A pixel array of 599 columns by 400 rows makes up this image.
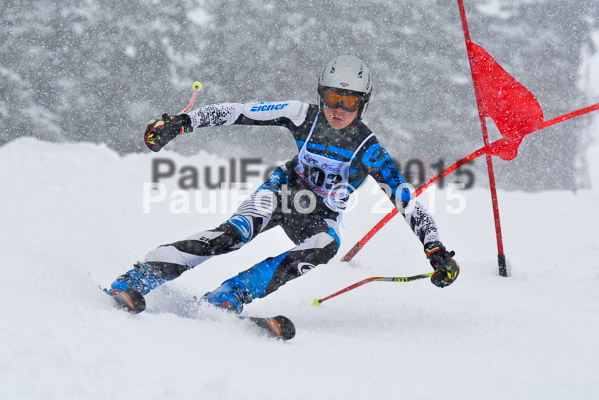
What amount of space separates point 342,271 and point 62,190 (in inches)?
175

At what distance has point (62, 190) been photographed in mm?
7352

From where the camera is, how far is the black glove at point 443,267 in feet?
10.5

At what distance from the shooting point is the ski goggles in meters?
3.52

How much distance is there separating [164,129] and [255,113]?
2.48 feet

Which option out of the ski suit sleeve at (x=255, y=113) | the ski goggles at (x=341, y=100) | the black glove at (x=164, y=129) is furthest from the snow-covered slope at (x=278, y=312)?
the ski goggles at (x=341, y=100)

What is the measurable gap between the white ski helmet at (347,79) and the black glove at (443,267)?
1.13 m

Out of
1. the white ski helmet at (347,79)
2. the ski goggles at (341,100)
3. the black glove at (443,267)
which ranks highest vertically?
the white ski helmet at (347,79)

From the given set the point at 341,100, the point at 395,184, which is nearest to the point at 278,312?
the point at 395,184

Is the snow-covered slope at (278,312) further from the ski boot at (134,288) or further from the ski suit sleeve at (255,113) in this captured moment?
the ski suit sleeve at (255,113)

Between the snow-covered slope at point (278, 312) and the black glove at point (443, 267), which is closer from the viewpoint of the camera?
the snow-covered slope at point (278, 312)

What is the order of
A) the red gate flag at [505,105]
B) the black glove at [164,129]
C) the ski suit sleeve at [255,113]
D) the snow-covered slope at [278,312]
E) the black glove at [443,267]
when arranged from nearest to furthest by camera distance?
1. the snow-covered slope at [278,312]
2. the black glove at [164,129]
3. the black glove at [443,267]
4. the ski suit sleeve at [255,113]
5. the red gate flag at [505,105]

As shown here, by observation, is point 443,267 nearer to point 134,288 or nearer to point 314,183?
point 314,183

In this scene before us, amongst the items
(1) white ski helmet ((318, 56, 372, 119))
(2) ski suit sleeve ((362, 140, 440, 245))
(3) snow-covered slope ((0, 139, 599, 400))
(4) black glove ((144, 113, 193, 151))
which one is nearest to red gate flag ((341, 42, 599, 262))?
(3) snow-covered slope ((0, 139, 599, 400))

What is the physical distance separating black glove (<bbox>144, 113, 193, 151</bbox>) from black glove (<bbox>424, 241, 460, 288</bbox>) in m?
1.83
